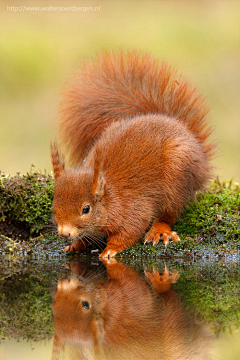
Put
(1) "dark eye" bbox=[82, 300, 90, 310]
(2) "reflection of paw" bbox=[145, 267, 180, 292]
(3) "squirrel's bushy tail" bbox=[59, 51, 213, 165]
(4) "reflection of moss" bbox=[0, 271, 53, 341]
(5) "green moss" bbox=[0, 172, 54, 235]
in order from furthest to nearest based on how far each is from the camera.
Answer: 1. (3) "squirrel's bushy tail" bbox=[59, 51, 213, 165]
2. (5) "green moss" bbox=[0, 172, 54, 235]
3. (2) "reflection of paw" bbox=[145, 267, 180, 292]
4. (1) "dark eye" bbox=[82, 300, 90, 310]
5. (4) "reflection of moss" bbox=[0, 271, 53, 341]

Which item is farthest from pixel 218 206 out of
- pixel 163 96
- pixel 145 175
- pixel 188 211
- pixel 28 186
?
pixel 28 186

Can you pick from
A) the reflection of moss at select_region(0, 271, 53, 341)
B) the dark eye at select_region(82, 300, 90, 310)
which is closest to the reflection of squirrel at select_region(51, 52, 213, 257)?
the reflection of moss at select_region(0, 271, 53, 341)

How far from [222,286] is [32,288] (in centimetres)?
103

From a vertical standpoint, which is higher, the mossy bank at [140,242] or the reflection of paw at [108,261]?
the mossy bank at [140,242]

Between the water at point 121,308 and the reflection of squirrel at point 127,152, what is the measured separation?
510 mm

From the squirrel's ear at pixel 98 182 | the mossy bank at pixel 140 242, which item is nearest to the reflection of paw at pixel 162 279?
the mossy bank at pixel 140 242

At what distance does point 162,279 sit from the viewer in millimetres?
2621

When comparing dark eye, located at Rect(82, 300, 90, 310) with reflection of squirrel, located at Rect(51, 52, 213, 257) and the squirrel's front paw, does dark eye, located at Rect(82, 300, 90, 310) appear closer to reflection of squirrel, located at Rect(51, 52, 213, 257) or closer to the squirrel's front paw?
reflection of squirrel, located at Rect(51, 52, 213, 257)

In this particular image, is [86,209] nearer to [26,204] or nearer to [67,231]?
[67,231]

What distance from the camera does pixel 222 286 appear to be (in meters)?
2.44

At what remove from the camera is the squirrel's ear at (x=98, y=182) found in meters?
3.38

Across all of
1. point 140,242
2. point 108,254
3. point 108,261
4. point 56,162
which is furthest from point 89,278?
point 56,162

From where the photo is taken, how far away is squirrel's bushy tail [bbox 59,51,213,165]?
167 inches

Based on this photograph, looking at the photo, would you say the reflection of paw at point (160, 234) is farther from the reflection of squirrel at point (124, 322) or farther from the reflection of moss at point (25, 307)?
the reflection of moss at point (25, 307)
